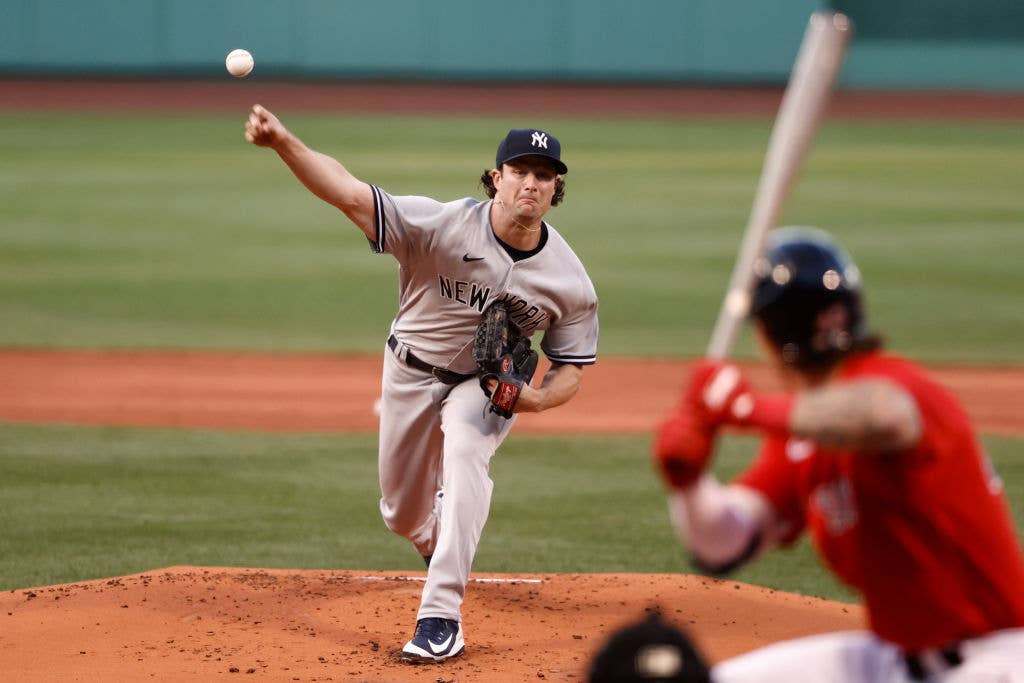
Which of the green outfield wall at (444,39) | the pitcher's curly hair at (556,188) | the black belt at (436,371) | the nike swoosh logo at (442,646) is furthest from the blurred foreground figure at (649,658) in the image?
the green outfield wall at (444,39)

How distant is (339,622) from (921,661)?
3.56 meters

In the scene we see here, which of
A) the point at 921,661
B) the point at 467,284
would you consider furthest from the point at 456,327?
the point at 921,661

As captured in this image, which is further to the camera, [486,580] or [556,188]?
[486,580]

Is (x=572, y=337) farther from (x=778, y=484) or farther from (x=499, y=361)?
(x=778, y=484)

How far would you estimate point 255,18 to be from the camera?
107 ft

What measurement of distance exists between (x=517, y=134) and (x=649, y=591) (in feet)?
7.11

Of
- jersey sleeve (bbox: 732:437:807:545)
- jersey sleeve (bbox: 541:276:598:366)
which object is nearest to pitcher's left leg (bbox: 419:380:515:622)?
jersey sleeve (bbox: 541:276:598:366)

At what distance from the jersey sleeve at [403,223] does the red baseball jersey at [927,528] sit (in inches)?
120

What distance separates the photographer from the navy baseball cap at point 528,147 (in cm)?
609

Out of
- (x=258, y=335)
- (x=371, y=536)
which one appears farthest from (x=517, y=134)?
(x=258, y=335)

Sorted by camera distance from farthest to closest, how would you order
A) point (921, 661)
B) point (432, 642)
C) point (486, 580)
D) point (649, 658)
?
point (486, 580), point (432, 642), point (921, 661), point (649, 658)

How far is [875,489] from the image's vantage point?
3.00 meters

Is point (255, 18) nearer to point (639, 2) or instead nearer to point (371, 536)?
point (639, 2)

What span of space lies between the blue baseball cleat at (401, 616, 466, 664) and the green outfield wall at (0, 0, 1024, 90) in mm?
28132
